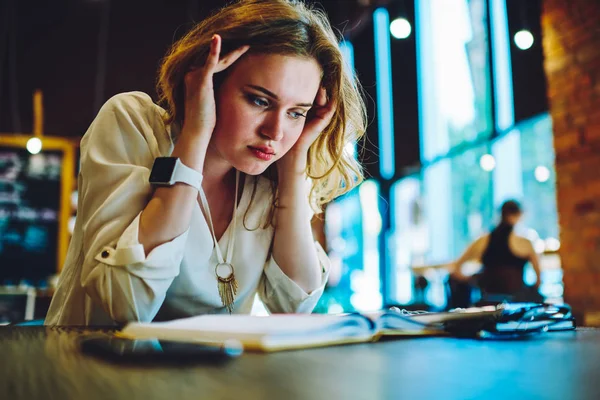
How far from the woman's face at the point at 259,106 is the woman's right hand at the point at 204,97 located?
5 centimetres

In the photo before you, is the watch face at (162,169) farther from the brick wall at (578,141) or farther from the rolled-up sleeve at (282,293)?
the brick wall at (578,141)

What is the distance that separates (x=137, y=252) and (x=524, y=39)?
3843mm

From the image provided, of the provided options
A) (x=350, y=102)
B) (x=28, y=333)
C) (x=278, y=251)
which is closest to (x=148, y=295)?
(x=28, y=333)

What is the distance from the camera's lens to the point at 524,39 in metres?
3.99

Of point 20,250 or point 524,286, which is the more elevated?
point 20,250

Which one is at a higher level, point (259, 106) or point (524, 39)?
point (524, 39)

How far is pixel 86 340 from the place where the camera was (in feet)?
2.09

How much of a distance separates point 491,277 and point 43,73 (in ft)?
20.6

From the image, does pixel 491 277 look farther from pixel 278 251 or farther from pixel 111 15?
pixel 111 15

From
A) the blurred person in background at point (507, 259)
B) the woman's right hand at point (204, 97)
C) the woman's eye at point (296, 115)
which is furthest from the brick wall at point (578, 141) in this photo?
the woman's right hand at point (204, 97)

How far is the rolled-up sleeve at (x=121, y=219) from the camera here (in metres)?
0.94

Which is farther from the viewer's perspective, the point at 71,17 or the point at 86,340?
the point at 71,17

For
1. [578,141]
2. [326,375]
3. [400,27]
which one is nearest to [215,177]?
[326,375]

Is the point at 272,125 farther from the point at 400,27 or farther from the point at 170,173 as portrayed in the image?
the point at 400,27
